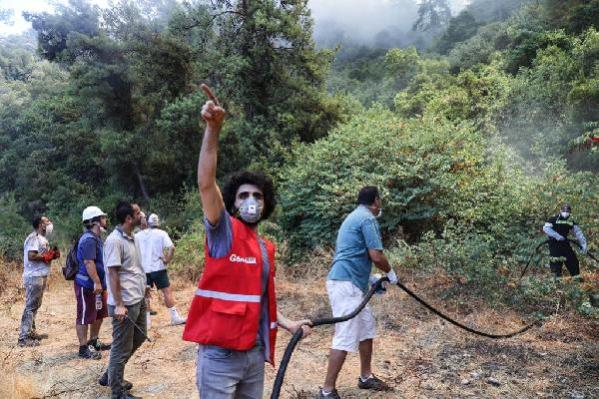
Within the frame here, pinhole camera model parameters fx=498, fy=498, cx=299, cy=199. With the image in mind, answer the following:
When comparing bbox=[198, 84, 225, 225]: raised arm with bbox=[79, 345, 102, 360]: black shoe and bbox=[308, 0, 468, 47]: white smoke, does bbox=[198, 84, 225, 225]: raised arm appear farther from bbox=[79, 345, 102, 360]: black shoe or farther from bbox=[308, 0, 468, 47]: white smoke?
bbox=[308, 0, 468, 47]: white smoke

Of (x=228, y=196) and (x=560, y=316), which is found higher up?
(x=228, y=196)

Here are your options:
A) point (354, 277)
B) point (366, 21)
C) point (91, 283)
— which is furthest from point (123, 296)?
point (366, 21)

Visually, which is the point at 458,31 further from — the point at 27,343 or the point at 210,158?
the point at 210,158

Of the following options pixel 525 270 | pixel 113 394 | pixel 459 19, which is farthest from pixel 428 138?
pixel 459 19

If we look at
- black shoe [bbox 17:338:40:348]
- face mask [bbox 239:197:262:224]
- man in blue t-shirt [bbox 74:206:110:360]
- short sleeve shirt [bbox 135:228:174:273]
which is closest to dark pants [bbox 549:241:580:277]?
short sleeve shirt [bbox 135:228:174:273]

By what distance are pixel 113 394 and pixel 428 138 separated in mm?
7562

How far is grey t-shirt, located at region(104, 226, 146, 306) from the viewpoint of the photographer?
4.58 m

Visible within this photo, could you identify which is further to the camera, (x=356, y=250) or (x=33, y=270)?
(x=33, y=270)

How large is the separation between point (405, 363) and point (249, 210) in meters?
3.36

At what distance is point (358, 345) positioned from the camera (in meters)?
4.34

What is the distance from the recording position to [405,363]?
516 centimetres

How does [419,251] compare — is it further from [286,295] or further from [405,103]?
[405,103]

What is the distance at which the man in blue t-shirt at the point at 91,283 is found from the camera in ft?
17.9

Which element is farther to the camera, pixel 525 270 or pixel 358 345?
pixel 525 270
